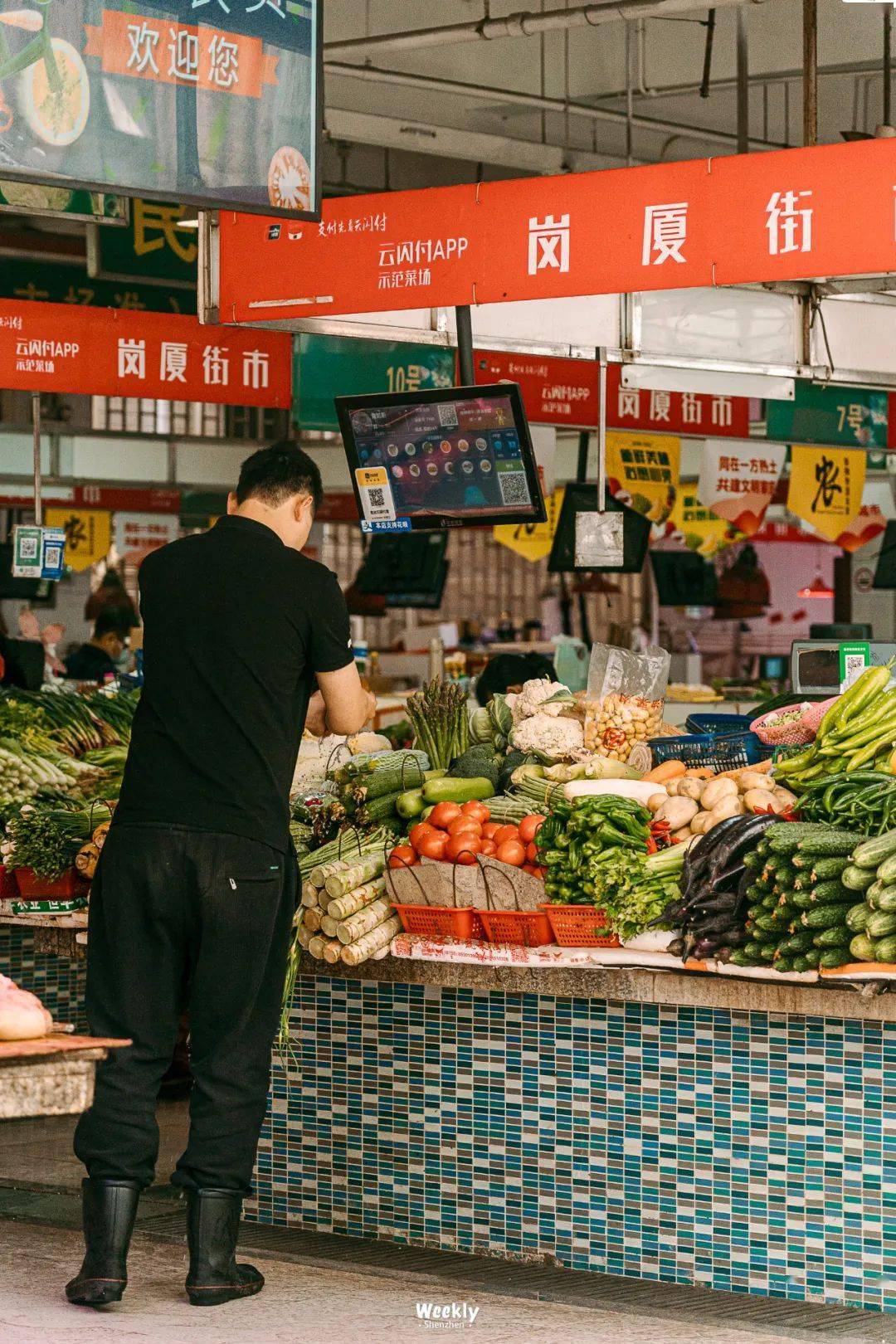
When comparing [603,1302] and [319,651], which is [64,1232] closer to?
[603,1302]

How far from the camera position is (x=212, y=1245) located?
4.75 meters

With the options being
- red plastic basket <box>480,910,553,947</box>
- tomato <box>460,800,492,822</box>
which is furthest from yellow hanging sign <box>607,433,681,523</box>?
red plastic basket <box>480,910,553,947</box>

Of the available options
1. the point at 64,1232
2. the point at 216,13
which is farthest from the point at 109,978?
the point at 216,13

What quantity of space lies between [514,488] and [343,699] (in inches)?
100

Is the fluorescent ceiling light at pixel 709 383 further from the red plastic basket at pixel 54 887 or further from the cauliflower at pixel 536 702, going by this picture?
the red plastic basket at pixel 54 887

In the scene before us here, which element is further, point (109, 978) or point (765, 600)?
point (765, 600)

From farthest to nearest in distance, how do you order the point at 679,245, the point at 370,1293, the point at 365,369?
1. the point at 365,369
2. the point at 679,245
3. the point at 370,1293

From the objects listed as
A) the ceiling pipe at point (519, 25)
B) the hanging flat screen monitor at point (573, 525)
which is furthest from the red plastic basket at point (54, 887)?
the hanging flat screen monitor at point (573, 525)

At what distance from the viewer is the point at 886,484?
18.6 m

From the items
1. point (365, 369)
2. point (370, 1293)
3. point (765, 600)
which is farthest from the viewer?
point (765, 600)

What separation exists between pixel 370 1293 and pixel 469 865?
4.13ft

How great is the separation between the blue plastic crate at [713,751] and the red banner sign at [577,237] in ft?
5.25

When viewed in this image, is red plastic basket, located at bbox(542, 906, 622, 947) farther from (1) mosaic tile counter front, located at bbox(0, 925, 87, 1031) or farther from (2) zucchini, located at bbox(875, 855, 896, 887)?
(1) mosaic tile counter front, located at bbox(0, 925, 87, 1031)

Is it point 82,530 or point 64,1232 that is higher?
point 82,530
